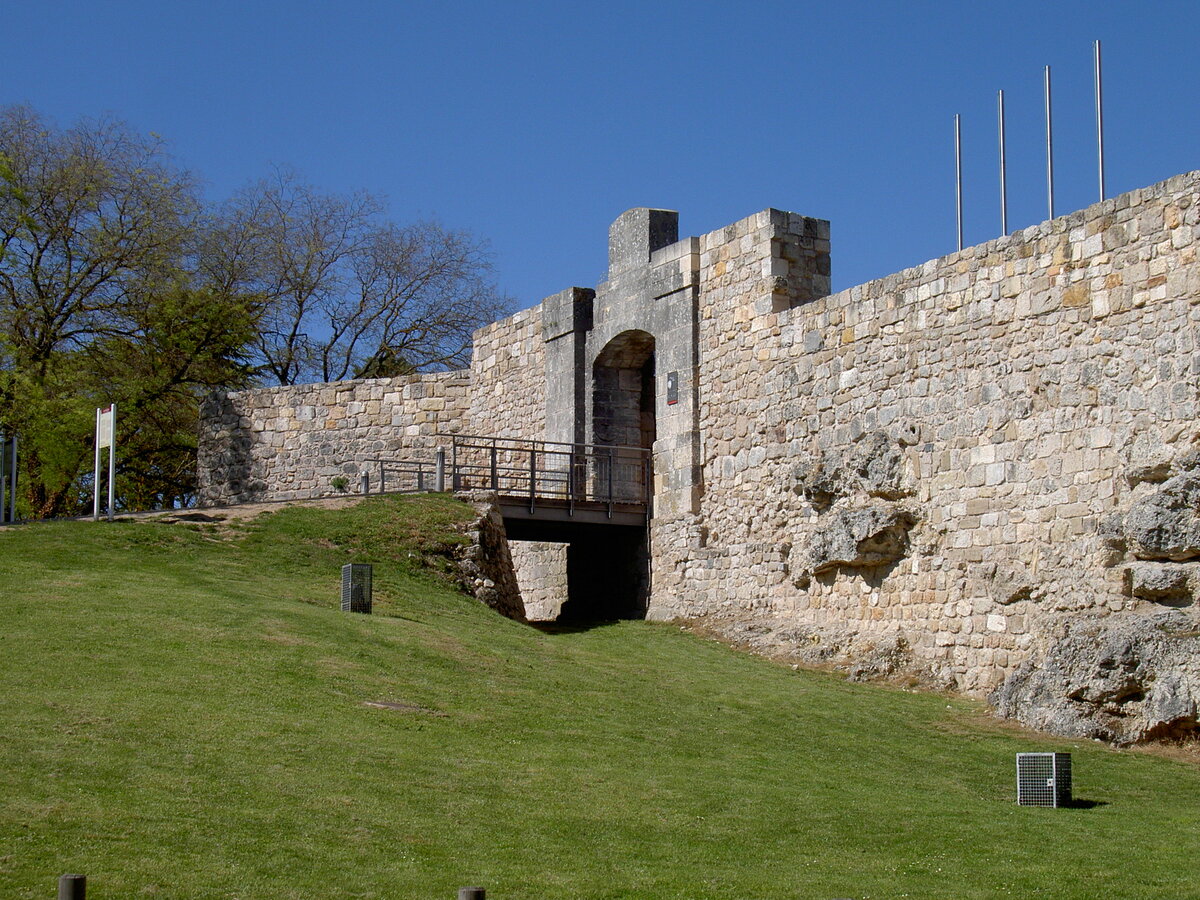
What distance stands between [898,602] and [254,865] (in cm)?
→ 1017

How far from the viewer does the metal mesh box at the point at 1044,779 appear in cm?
1080

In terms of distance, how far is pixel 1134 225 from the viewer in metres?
14.0

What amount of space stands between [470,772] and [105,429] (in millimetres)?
10358

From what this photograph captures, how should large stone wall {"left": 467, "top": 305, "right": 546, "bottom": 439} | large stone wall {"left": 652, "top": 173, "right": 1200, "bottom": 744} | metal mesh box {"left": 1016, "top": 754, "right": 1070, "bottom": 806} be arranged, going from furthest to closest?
large stone wall {"left": 467, "top": 305, "right": 546, "bottom": 439} < large stone wall {"left": 652, "top": 173, "right": 1200, "bottom": 744} < metal mesh box {"left": 1016, "top": 754, "right": 1070, "bottom": 806}

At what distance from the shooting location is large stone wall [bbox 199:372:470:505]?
1041 inches

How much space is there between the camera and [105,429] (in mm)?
18859

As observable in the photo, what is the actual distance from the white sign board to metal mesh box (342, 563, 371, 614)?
173 inches

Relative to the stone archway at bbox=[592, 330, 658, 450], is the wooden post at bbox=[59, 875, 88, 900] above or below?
below

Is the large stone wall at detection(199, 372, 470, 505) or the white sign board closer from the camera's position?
the white sign board

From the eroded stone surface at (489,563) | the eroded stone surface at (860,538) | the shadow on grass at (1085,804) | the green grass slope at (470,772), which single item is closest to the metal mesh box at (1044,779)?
the shadow on grass at (1085,804)

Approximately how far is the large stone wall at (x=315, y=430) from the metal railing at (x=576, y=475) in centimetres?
260

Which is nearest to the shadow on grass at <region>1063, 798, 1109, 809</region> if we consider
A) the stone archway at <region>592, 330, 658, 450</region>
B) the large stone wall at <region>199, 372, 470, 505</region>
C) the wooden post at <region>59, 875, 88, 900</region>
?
the wooden post at <region>59, 875, 88, 900</region>

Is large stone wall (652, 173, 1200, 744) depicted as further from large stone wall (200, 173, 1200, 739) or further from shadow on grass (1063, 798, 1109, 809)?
shadow on grass (1063, 798, 1109, 809)

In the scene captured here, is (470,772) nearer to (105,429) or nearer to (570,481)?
(105,429)
